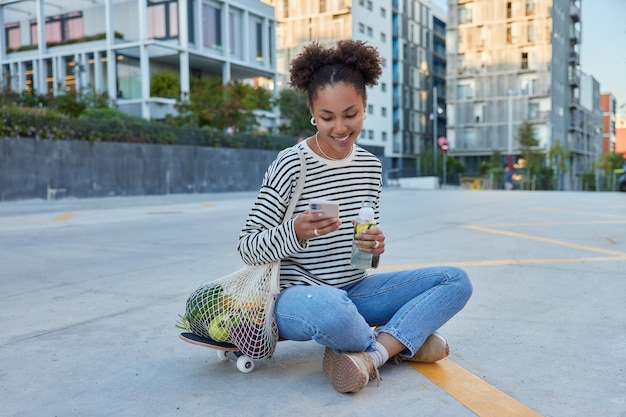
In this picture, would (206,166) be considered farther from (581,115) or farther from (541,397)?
(581,115)

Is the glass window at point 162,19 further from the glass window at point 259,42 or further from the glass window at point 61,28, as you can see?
the glass window at point 259,42

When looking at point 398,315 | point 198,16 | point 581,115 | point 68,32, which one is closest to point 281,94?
point 198,16

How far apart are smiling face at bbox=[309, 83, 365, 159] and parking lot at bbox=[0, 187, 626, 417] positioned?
1.05 meters

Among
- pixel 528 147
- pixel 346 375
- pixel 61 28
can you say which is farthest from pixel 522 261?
pixel 528 147

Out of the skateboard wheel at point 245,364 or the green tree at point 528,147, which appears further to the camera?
the green tree at point 528,147

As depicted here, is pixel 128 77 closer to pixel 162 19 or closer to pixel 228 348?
pixel 162 19

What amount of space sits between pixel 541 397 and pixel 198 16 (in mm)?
31905

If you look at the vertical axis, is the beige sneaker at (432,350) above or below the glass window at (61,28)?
below

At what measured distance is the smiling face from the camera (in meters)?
2.71

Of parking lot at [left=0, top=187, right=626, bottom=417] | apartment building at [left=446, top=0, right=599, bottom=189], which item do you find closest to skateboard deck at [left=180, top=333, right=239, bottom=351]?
parking lot at [left=0, top=187, right=626, bottom=417]

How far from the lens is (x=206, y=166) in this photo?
2336 cm

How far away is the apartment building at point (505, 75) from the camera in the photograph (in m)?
59.5

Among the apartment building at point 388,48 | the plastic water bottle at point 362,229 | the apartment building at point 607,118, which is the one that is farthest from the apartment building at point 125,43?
the apartment building at point 607,118

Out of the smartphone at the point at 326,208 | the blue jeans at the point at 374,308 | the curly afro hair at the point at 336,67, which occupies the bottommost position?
the blue jeans at the point at 374,308
